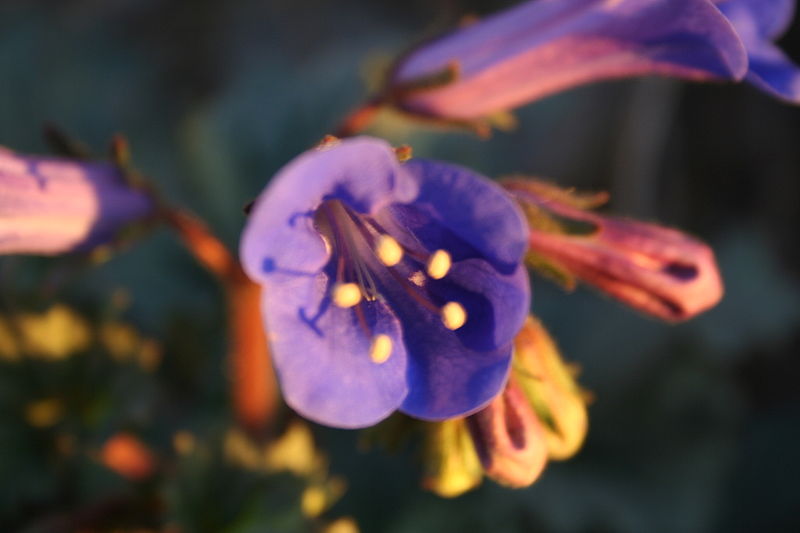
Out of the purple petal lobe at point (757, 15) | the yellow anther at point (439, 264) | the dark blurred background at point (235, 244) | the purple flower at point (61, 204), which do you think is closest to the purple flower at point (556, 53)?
the purple petal lobe at point (757, 15)

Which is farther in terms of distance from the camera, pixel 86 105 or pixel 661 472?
pixel 86 105

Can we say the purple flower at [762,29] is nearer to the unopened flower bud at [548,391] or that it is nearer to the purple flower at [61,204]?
the unopened flower bud at [548,391]

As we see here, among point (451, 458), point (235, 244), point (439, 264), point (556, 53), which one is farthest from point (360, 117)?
point (235, 244)

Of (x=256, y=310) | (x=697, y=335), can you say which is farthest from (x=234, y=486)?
(x=697, y=335)

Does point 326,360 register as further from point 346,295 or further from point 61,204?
point 61,204

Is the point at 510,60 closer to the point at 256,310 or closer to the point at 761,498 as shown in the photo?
the point at 256,310

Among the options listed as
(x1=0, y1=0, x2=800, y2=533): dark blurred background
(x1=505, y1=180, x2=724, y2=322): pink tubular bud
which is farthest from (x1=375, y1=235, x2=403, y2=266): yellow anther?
(x1=0, y1=0, x2=800, y2=533): dark blurred background
